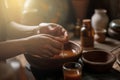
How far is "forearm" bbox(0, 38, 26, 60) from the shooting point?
1.15m

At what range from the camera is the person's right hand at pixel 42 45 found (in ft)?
3.88

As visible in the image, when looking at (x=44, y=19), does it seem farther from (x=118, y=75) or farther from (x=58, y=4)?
(x=118, y=75)

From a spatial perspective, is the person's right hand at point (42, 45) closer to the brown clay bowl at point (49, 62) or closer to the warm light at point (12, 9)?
the brown clay bowl at point (49, 62)

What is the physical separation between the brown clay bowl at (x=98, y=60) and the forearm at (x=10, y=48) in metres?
0.40

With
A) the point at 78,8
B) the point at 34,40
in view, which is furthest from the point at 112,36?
the point at 34,40

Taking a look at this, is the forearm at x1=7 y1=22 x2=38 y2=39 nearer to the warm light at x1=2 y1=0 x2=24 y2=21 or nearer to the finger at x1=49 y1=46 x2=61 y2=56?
the warm light at x1=2 y1=0 x2=24 y2=21

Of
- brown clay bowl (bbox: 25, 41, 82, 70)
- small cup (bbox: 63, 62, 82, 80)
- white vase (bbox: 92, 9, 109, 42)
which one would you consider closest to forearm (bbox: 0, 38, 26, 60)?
brown clay bowl (bbox: 25, 41, 82, 70)

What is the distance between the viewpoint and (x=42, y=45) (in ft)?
3.89

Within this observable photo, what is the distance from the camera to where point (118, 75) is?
1.31 meters

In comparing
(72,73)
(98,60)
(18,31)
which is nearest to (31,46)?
(72,73)

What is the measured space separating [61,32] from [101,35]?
25.3 inches

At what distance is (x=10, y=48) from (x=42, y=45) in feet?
0.54

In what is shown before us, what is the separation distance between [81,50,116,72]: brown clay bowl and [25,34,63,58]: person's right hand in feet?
0.76

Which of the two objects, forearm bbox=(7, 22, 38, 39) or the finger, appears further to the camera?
forearm bbox=(7, 22, 38, 39)
